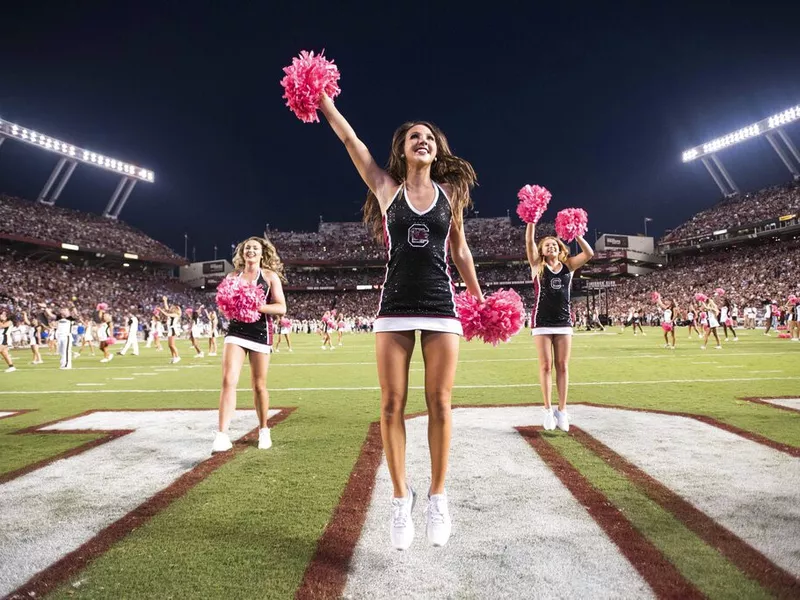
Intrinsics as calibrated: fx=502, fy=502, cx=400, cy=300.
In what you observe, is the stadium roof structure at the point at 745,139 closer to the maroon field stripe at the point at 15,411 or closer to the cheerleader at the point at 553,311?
the cheerleader at the point at 553,311

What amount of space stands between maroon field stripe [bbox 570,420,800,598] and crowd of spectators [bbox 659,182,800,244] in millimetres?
56285

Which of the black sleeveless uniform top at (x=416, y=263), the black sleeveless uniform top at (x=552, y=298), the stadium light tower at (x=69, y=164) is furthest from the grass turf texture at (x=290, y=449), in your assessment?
the stadium light tower at (x=69, y=164)

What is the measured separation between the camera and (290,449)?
4211 mm

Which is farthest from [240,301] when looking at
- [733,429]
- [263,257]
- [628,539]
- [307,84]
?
[733,429]

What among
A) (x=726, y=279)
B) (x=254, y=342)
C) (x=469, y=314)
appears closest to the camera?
(x=469, y=314)

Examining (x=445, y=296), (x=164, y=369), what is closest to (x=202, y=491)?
(x=445, y=296)

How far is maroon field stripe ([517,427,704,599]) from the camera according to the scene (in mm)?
1949

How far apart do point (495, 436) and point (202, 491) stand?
2.47m

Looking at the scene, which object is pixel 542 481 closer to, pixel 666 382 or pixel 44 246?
pixel 666 382

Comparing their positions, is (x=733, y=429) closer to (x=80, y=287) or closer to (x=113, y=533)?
(x=113, y=533)

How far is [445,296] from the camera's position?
8.53 feet

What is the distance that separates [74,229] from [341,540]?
5601 cm

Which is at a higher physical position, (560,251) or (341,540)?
(560,251)

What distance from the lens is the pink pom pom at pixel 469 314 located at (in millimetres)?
2883
